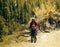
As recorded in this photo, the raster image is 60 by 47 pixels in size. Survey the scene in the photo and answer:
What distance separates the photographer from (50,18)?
284 cm

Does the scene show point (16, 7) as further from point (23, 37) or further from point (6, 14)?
point (23, 37)

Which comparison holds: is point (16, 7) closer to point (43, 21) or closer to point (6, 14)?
point (6, 14)

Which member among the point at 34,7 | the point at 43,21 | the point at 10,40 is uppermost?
the point at 34,7

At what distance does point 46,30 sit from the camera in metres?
2.81

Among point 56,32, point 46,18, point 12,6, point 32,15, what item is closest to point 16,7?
point 12,6

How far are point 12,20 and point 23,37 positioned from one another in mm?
246

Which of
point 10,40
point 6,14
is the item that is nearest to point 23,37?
point 10,40

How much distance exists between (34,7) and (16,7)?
0.22m

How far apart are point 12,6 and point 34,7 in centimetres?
27

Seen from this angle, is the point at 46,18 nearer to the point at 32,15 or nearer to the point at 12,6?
the point at 32,15

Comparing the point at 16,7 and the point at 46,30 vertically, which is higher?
the point at 16,7

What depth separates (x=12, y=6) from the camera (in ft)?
9.10

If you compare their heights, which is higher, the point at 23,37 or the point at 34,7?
the point at 34,7

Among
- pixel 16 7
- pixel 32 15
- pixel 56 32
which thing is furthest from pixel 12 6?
pixel 56 32
